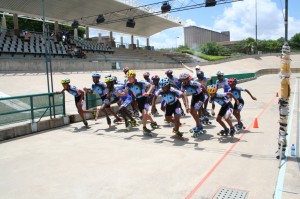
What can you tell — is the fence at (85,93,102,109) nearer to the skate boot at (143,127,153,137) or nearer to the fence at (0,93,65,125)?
the fence at (0,93,65,125)

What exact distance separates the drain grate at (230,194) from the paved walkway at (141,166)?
114 mm

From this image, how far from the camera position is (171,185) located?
5.37 m

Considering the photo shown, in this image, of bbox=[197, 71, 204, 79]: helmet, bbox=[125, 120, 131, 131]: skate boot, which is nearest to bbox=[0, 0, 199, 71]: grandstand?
bbox=[197, 71, 204, 79]: helmet

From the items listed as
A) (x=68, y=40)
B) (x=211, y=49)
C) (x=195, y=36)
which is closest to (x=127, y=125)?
(x=68, y=40)

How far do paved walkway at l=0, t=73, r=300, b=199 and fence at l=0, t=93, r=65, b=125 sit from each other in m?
0.90

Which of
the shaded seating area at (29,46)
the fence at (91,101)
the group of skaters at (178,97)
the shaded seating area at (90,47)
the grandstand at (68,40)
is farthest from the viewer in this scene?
the shaded seating area at (90,47)

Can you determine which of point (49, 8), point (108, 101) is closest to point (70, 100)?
point (108, 101)

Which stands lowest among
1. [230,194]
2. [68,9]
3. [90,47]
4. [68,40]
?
[230,194]

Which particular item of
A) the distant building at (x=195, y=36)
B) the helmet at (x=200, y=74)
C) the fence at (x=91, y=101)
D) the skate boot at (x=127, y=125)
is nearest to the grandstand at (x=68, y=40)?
the fence at (x=91, y=101)

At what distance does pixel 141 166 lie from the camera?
6.47 metres

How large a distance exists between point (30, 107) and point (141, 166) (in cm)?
575

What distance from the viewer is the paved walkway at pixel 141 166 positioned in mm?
5195

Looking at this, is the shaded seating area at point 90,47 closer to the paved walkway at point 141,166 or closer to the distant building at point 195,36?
the paved walkway at point 141,166

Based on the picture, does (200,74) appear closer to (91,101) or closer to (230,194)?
(91,101)
